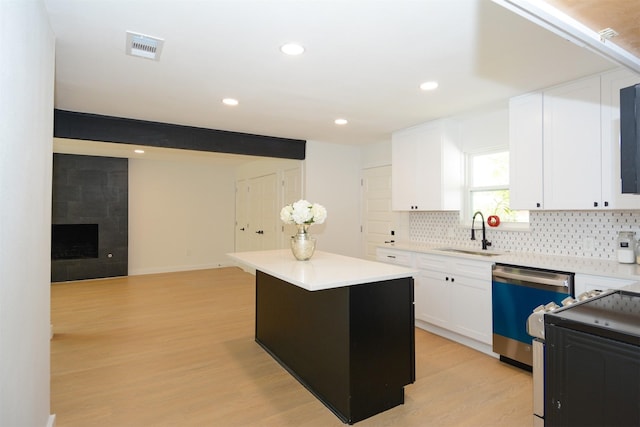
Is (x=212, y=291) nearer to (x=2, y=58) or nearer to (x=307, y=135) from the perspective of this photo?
(x=307, y=135)

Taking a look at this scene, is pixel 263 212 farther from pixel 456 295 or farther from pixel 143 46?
pixel 143 46

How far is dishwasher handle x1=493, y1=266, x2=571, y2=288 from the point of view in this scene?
8.49 ft

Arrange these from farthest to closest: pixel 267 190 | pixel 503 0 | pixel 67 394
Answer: pixel 267 190
pixel 67 394
pixel 503 0

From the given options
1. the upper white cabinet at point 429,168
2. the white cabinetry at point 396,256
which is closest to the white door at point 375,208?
the upper white cabinet at point 429,168

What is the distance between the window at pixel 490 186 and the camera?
373 cm

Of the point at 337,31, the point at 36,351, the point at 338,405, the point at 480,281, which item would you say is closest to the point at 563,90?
the point at 480,281

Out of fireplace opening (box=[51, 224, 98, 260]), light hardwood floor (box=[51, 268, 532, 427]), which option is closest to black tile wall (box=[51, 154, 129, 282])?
fireplace opening (box=[51, 224, 98, 260])

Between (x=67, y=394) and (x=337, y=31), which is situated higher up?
(x=337, y=31)

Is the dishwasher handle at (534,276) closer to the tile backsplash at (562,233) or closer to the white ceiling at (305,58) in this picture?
the tile backsplash at (562,233)

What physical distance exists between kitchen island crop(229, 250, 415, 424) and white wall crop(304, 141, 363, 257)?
8.70 ft

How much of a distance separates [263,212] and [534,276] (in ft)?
16.4

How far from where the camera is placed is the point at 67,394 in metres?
2.53

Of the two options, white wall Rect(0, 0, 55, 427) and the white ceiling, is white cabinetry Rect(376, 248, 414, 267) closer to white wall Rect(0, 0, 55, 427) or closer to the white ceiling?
the white ceiling

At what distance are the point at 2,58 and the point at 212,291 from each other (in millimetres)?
4990
